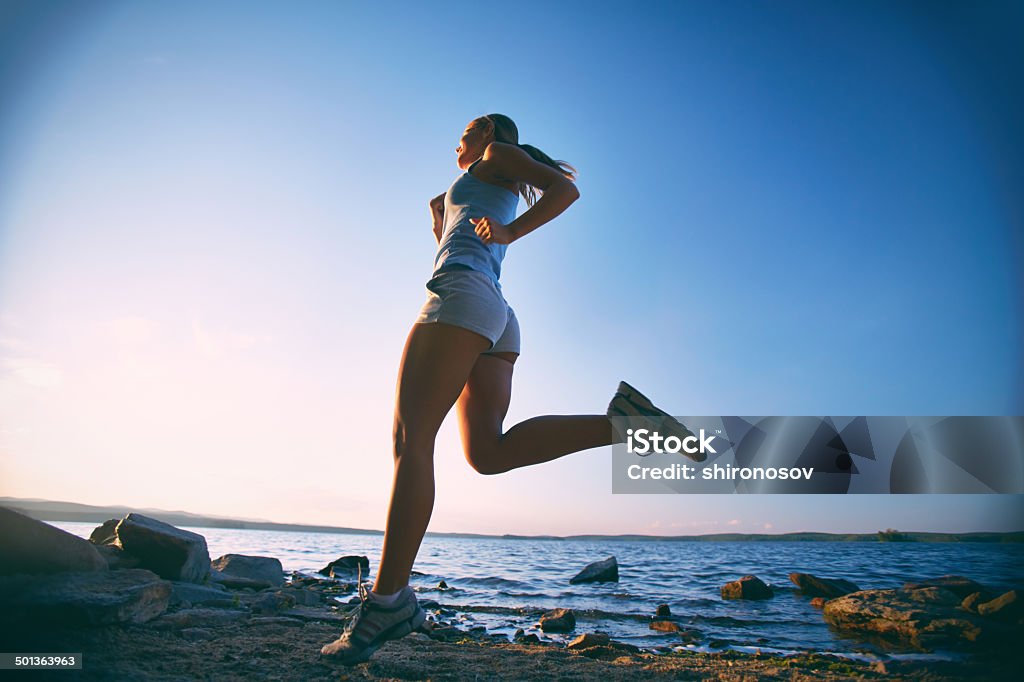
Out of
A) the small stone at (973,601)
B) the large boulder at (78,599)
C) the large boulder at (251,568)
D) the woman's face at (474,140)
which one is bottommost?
the small stone at (973,601)

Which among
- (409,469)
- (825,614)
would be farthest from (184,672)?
(825,614)

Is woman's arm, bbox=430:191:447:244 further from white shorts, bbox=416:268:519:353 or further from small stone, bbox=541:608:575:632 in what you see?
small stone, bbox=541:608:575:632

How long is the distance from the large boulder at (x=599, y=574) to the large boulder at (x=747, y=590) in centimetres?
285

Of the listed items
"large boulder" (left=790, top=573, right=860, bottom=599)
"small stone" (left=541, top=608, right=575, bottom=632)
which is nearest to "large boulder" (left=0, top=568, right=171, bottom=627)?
"small stone" (left=541, top=608, right=575, bottom=632)

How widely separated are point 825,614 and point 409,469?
794 centimetres

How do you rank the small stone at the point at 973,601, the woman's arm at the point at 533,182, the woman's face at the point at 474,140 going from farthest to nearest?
the small stone at the point at 973,601, the woman's face at the point at 474,140, the woman's arm at the point at 533,182

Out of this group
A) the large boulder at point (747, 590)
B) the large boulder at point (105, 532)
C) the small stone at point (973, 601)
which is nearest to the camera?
the large boulder at point (105, 532)

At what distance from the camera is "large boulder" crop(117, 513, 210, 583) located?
13.3 feet

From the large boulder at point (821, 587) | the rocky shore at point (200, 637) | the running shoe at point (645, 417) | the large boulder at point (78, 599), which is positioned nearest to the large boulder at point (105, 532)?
the rocky shore at point (200, 637)

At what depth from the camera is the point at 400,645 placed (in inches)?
116

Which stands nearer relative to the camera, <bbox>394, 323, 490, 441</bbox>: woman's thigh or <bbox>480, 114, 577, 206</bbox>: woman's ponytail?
<bbox>394, 323, 490, 441</bbox>: woman's thigh

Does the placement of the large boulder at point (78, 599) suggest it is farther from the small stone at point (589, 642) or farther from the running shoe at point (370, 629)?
the small stone at point (589, 642)

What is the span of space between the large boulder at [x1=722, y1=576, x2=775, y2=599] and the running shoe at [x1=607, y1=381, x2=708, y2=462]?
9550 millimetres

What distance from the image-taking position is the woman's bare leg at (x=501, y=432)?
220 centimetres
